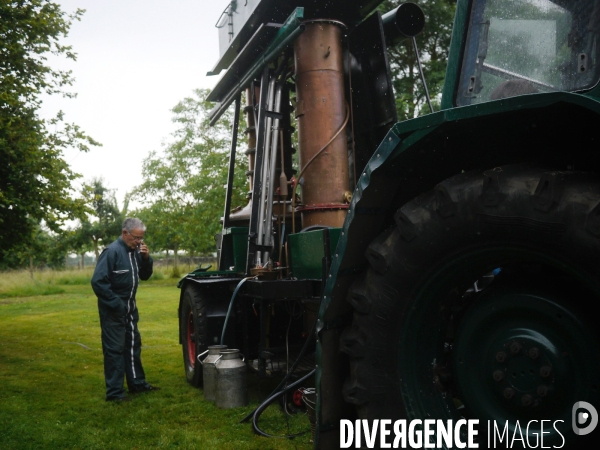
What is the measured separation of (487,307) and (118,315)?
437 centimetres

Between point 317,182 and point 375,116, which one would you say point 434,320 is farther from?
point 375,116

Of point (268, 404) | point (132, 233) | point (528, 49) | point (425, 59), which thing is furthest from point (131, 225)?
point (425, 59)

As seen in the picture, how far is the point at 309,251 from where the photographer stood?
456 centimetres

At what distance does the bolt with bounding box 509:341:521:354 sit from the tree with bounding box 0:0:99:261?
842 cm

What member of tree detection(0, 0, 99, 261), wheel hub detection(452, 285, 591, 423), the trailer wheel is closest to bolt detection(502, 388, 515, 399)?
wheel hub detection(452, 285, 591, 423)

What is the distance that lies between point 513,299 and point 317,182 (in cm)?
308

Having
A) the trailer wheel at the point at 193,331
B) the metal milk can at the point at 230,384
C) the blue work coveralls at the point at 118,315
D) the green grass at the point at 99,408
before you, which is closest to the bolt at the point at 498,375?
the green grass at the point at 99,408

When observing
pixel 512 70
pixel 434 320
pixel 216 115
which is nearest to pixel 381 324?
pixel 434 320

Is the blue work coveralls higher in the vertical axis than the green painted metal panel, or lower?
lower

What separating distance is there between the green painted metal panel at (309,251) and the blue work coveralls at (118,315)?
2025 millimetres

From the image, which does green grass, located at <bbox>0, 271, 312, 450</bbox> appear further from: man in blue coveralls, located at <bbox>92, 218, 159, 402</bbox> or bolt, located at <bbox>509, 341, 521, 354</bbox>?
bolt, located at <bbox>509, 341, 521, 354</bbox>

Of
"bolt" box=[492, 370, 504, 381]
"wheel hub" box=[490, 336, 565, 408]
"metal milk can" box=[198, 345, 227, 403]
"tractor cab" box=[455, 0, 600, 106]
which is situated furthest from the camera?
"metal milk can" box=[198, 345, 227, 403]

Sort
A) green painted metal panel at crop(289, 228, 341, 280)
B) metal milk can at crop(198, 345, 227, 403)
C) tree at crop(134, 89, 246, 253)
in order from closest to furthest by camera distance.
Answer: green painted metal panel at crop(289, 228, 341, 280)
metal milk can at crop(198, 345, 227, 403)
tree at crop(134, 89, 246, 253)

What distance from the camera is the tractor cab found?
244cm
